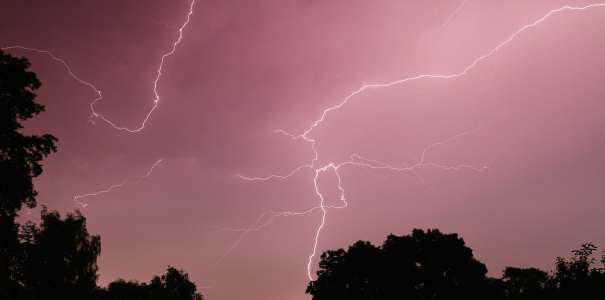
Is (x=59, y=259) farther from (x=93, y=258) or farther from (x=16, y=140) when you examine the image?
(x=16, y=140)

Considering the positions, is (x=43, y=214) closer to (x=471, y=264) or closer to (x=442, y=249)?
(x=442, y=249)

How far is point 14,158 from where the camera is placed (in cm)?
1073

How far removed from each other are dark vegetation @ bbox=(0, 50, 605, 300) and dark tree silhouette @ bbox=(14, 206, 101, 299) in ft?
0.17

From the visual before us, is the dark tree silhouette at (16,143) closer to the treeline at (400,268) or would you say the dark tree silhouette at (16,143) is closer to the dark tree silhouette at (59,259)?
the dark tree silhouette at (59,259)

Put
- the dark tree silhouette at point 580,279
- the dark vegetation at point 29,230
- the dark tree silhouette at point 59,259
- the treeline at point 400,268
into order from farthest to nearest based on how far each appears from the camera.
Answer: the treeline at point 400,268, the dark tree silhouette at point 59,259, the dark vegetation at point 29,230, the dark tree silhouette at point 580,279

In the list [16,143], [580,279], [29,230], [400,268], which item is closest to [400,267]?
[400,268]

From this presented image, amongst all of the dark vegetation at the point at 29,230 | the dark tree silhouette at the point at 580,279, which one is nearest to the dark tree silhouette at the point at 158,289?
the dark vegetation at the point at 29,230

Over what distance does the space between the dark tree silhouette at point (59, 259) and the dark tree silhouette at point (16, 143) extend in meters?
4.51

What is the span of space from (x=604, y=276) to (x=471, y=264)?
15452mm

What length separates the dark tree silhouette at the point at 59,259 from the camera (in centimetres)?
1588

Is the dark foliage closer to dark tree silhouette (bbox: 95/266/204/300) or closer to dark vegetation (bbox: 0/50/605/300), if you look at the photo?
dark vegetation (bbox: 0/50/605/300)

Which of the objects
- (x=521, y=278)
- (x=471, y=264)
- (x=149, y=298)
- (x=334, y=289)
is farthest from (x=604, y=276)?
(x=149, y=298)

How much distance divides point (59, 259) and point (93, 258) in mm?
4152

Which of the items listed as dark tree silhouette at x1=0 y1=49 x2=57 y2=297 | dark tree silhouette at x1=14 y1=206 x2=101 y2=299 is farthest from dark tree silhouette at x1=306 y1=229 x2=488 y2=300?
dark tree silhouette at x1=0 y1=49 x2=57 y2=297
